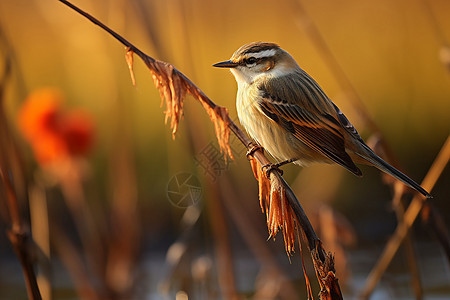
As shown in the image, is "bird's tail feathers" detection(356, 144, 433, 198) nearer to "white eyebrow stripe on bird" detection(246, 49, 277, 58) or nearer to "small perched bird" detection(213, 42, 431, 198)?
"small perched bird" detection(213, 42, 431, 198)

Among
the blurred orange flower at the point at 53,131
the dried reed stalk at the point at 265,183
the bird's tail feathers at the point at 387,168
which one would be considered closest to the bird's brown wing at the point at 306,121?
the bird's tail feathers at the point at 387,168

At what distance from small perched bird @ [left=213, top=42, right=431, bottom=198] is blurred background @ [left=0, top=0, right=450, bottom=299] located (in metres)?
0.19

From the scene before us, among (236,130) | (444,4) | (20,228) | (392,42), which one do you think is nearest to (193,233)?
(20,228)

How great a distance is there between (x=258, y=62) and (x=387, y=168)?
899mm

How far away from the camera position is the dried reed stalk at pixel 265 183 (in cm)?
185

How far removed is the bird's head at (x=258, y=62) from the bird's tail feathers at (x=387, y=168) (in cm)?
61

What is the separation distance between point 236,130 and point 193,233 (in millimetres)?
1898

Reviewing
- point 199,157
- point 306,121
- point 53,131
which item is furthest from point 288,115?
point 53,131

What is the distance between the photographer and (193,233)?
3914 mm

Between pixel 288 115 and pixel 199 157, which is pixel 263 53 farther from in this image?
pixel 199 157

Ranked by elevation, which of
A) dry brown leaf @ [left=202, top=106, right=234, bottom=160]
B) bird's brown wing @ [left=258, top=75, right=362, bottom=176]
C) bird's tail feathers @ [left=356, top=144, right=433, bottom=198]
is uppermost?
dry brown leaf @ [left=202, top=106, right=234, bottom=160]

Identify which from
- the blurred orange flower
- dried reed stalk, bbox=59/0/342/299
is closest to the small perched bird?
dried reed stalk, bbox=59/0/342/299

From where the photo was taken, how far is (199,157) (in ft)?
10.6

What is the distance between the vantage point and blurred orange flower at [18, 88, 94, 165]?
4.21m
